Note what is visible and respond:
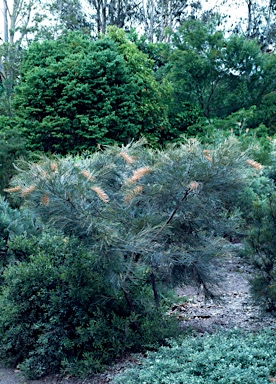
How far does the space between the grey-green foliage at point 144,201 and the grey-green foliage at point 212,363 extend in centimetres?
66

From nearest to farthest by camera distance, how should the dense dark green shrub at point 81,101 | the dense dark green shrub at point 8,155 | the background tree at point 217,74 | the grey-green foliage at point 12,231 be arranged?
the grey-green foliage at point 12,231
the dense dark green shrub at point 8,155
the dense dark green shrub at point 81,101
the background tree at point 217,74

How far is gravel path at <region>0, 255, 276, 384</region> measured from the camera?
388cm

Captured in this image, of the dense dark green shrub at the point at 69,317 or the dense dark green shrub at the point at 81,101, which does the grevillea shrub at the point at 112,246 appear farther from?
A: the dense dark green shrub at the point at 81,101

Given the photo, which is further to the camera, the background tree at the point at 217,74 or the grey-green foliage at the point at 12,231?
the background tree at the point at 217,74

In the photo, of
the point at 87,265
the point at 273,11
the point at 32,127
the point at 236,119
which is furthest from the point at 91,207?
the point at 273,11

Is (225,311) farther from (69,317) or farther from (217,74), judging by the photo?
(217,74)

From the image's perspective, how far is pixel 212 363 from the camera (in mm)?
2959

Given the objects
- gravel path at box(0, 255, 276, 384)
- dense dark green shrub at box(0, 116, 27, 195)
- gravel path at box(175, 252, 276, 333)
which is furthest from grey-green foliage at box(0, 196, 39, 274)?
dense dark green shrub at box(0, 116, 27, 195)

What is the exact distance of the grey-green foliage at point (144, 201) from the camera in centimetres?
329

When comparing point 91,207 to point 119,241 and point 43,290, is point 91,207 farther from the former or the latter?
point 43,290

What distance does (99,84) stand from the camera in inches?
468

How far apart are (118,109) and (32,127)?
7.45 feet

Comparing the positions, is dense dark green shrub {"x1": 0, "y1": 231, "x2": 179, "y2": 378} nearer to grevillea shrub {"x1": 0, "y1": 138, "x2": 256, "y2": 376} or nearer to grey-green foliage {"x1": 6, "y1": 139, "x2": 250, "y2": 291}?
grevillea shrub {"x1": 0, "y1": 138, "x2": 256, "y2": 376}

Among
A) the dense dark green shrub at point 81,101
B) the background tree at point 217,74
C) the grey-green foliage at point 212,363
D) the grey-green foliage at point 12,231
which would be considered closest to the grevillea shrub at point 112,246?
the grey-green foliage at point 12,231
